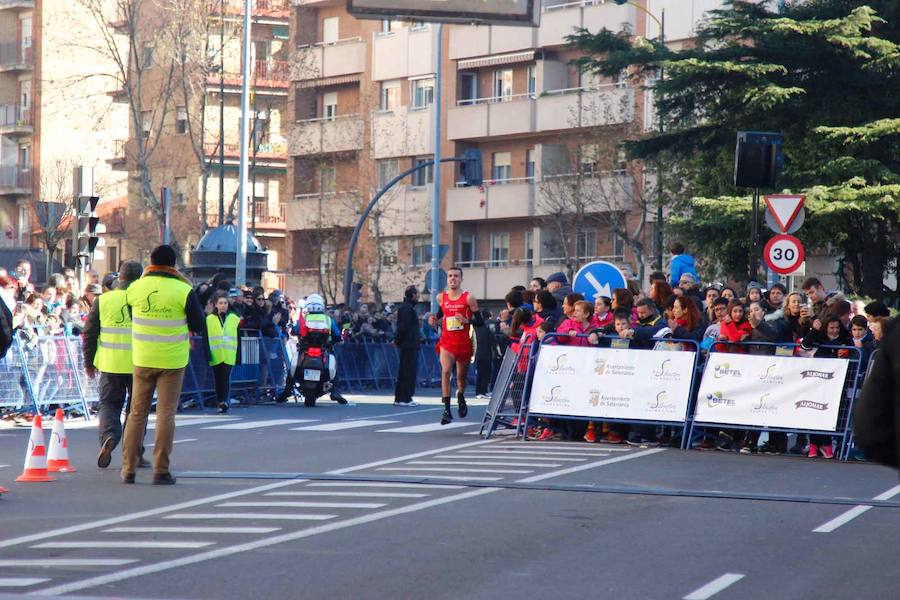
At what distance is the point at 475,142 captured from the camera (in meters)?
63.4

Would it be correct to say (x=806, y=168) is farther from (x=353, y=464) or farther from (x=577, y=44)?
(x=353, y=464)

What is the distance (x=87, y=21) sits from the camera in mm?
81062

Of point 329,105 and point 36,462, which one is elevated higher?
point 329,105

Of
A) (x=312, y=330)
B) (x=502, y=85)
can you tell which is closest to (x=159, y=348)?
(x=312, y=330)

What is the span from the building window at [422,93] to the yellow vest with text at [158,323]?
5045 cm

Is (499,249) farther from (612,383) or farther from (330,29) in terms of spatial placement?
(612,383)

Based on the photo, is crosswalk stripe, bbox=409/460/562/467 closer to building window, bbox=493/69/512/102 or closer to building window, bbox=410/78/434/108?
building window, bbox=493/69/512/102

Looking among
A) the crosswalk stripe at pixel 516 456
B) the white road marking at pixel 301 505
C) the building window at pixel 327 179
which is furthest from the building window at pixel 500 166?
the white road marking at pixel 301 505

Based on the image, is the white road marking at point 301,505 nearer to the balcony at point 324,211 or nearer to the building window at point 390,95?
the balcony at point 324,211

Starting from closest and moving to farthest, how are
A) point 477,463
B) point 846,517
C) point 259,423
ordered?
point 846,517 → point 477,463 → point 259,423

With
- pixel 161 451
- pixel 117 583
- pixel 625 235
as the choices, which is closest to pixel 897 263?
pixel 625 235

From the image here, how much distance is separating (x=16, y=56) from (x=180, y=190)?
1230 cm

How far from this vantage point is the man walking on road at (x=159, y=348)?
13.6 m

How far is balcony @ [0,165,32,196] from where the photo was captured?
3147 inches
